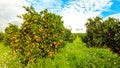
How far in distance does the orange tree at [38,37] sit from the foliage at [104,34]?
5.06 metres

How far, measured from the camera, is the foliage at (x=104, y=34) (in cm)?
1577

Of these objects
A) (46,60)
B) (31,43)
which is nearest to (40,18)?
(31,43)

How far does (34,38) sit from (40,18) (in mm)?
1068

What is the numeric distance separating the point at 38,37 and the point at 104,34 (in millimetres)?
8752

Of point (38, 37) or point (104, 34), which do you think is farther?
point (104, 34)

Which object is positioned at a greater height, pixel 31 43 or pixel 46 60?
pixel 31 43

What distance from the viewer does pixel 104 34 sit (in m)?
18.4

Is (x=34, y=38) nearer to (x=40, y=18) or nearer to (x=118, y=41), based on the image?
(x=40, y=18)

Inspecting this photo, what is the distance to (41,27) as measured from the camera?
10.8 m

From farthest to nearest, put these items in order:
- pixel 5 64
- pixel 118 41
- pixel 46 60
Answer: pixel 118 41
pixel 5 64
pixel 46 60

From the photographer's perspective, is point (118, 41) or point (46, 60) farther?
point (118, 41)

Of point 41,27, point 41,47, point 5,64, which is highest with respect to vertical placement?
point 41,27

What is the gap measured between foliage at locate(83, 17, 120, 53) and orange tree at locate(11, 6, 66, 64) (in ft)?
16.6

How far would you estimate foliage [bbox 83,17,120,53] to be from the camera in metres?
15.8
